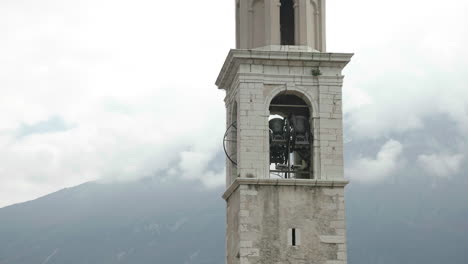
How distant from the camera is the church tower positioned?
28.4 meters

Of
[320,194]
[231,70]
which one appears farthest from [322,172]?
[231,70]

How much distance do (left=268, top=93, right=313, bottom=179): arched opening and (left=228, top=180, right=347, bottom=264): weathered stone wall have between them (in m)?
1.14

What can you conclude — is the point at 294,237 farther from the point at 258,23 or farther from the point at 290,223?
the point at 258,23

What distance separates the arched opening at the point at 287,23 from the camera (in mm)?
31670

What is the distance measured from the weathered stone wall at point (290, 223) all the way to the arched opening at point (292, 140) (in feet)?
3.75

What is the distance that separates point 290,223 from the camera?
93.7 feet

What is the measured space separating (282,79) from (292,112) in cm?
152

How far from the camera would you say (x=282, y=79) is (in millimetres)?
29859

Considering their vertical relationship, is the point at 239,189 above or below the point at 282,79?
below

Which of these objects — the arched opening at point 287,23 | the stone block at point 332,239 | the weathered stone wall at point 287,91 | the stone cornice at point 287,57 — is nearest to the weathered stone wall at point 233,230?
the weathered stone wall at point 287,91

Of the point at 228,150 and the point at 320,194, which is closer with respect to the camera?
the point at 320,194

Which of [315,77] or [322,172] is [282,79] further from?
[322,172]

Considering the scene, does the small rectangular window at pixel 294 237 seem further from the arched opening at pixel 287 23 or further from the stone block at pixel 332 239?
the arched opening at pixel 287 23

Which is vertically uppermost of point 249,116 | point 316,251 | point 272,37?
point 272,37
